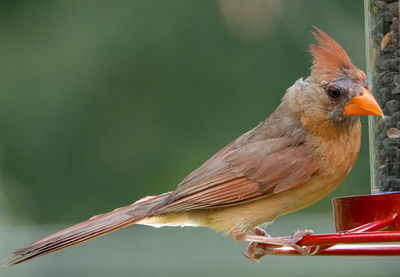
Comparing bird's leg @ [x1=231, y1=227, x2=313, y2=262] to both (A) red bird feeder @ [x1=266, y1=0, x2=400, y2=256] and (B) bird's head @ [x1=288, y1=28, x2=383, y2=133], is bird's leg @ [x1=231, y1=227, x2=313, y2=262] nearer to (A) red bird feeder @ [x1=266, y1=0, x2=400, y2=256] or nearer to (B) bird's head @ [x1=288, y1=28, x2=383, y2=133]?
(A) red bird feeder @ [x1=266, y1=0, x2=400, y2=256]

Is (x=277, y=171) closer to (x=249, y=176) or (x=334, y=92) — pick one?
(x=249, y=176)

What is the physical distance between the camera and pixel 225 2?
7348mm

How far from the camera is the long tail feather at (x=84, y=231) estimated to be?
11.0 feet

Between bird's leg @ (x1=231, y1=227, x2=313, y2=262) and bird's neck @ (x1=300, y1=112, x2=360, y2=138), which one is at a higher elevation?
bird's neck @ (x1=300, y1=112, x2=360, y2=138)

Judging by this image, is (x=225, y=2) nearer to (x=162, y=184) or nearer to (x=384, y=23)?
(x=162, y=184)

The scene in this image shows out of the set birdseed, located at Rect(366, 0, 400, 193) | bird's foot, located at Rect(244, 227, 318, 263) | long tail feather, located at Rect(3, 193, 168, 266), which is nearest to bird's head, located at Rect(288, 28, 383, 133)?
birdseed, located at Rect(366, 0, 400, 193)

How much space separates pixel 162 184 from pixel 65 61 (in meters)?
1.26

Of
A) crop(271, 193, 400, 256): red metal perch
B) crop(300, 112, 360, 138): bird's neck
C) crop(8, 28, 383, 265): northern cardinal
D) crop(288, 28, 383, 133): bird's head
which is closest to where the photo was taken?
crop(271, 193, 400, 256): red metal perch

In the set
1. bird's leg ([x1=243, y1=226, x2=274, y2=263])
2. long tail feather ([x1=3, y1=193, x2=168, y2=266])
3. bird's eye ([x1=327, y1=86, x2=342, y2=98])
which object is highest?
bird's eye ([x1=327, y1=86, x2=342, y2=98])

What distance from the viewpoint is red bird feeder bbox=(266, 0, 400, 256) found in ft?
10.3

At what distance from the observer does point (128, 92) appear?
741cm

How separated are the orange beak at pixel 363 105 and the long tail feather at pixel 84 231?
92cm

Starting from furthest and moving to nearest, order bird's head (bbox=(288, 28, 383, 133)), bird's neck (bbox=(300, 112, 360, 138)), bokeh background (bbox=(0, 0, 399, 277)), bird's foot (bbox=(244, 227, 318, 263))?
bokeh background (bbox=(0, 0, 399, 277))
bird's neck (bbox=(300, 112, 360, 138))
bird's head (bbox=(288, 28, 383, 133))
bird's foot (bbox=(244, 227, 318, 263))

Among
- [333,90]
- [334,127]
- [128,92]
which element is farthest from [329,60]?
[128,92]
